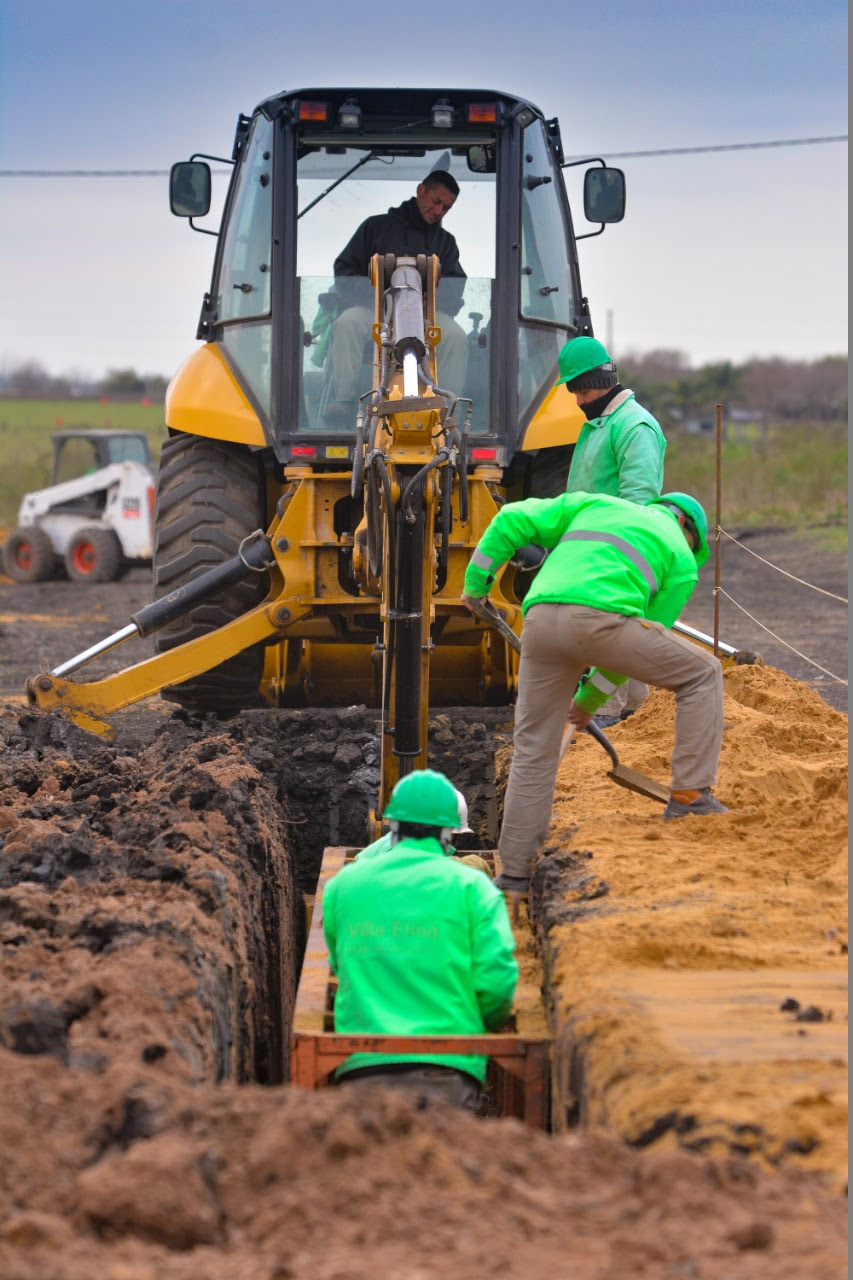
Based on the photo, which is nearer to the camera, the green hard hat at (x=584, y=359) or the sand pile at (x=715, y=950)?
the sand pile at (x=715, y=950)

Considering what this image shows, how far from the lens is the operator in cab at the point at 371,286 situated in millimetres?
8234

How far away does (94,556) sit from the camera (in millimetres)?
23141

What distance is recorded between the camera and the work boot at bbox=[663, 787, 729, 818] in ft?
21.2

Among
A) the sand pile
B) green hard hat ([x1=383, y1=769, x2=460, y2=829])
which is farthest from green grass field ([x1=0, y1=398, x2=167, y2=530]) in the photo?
green hard hat ([x1=383, y1=769, x2=460, y2=829])

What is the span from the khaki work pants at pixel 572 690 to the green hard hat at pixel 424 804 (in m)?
1.27

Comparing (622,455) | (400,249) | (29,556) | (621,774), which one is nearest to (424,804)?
(621,774)

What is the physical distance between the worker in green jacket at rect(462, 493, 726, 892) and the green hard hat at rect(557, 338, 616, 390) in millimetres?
829

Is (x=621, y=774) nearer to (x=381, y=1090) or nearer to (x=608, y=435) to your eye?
(x=608, y=435)

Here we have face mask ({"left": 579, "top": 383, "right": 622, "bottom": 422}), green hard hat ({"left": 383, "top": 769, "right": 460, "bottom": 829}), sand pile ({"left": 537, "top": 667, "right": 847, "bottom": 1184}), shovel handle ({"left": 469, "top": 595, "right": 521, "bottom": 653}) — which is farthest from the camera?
face mask ({"left": 579, "top": 383, "right": 622, "bottom": 422})

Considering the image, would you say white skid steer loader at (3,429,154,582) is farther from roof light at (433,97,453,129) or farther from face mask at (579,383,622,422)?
face mask at (579,383,622,422)

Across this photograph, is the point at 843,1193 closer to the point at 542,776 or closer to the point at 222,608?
the point at 542,776

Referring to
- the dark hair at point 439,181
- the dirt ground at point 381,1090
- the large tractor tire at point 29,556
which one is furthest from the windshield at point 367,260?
the large tractor tire at point 29,556

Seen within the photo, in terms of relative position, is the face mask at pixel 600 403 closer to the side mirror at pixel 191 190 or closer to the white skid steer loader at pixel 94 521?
the side mirror at pixel 191 190

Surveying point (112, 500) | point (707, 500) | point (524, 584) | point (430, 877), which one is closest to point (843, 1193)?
point (430, 877)
